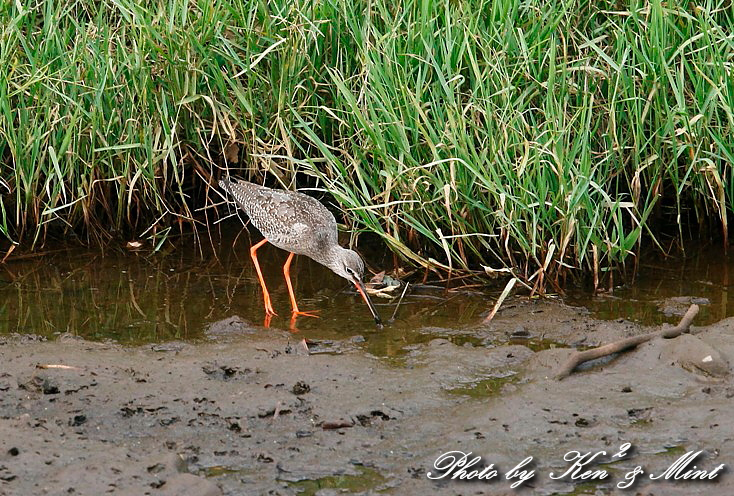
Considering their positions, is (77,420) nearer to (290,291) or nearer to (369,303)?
(369,303)

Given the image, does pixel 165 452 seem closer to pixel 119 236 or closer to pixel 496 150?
pixel 496 150

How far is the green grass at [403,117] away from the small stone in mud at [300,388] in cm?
170

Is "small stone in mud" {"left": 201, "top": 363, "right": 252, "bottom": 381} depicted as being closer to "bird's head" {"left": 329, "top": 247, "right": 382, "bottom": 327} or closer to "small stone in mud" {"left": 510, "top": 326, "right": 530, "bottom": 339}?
"bird's head" {"left": 329, "top": 247, "right": 382, "bottom": 327}

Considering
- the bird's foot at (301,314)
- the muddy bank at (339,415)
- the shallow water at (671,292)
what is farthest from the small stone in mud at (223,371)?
the shallow water at (671,292)

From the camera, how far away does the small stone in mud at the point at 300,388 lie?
15.9 feet

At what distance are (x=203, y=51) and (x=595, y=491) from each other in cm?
435

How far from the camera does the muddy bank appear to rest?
404 cm

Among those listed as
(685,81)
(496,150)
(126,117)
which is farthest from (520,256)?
(126,117)

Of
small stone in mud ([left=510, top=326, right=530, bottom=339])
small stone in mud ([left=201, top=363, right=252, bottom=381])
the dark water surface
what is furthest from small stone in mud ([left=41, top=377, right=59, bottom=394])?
small stone in mud ([left=510, top=326, right=530, bottom=339])

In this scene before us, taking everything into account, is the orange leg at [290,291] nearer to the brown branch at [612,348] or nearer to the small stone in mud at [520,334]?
the small stone in mud at [520,334]

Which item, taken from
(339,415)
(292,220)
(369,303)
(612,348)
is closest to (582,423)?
(612,348)

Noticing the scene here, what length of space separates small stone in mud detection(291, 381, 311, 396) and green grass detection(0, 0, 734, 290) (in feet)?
5.58

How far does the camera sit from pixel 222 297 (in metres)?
6.91

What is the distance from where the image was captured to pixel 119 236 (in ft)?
25.1
